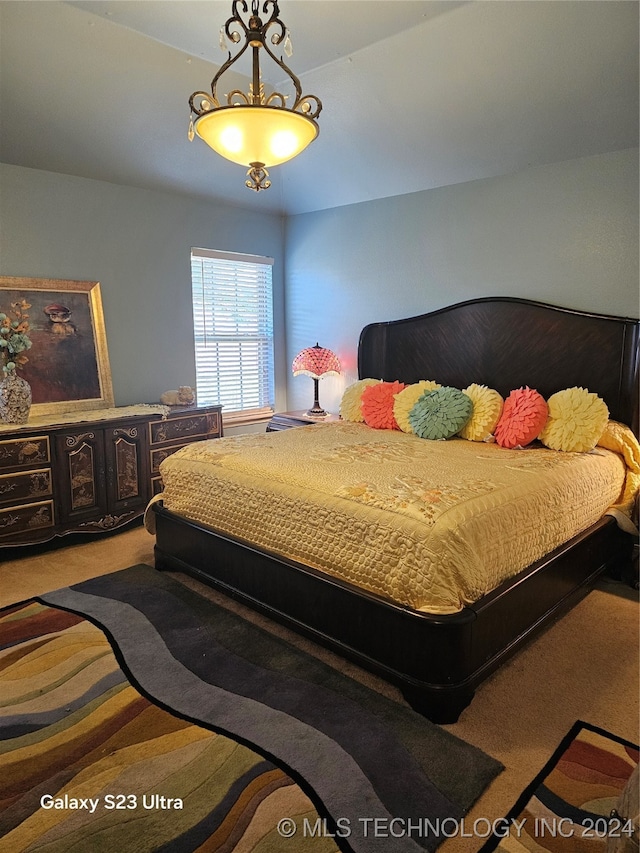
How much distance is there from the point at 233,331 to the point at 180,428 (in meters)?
1.25

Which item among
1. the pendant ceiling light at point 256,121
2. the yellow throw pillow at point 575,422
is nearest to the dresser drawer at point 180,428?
the pendant ceiling light at point 256,121

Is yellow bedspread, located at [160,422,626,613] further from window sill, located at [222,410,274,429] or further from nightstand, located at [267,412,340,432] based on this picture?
window sill, located at [222,410,274,429]

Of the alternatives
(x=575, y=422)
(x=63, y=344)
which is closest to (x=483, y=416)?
(x=575, y=422)

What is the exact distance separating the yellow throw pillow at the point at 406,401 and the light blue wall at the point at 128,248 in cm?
186

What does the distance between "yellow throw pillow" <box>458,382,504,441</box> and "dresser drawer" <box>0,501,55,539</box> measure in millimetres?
2585

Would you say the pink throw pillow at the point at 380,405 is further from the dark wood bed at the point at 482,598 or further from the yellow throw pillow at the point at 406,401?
the dark wood bed at the point at 482,598

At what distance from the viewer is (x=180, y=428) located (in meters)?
4.06

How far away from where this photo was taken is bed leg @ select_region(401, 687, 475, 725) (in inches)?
75.8

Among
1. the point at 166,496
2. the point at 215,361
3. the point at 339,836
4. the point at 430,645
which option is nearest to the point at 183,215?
the point at 215,361

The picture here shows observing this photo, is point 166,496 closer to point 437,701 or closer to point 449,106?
point 437,701

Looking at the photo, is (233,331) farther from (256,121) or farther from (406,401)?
(256,121)

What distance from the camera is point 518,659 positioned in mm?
2326

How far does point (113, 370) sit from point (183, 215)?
4.53 feet

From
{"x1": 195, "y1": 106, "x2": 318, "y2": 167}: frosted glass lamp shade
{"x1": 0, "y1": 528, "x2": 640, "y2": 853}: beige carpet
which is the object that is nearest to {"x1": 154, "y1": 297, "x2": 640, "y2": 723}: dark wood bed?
{"x1": 0, "y1": 528, "x2": 640, "y2": 853}: beige carpet
